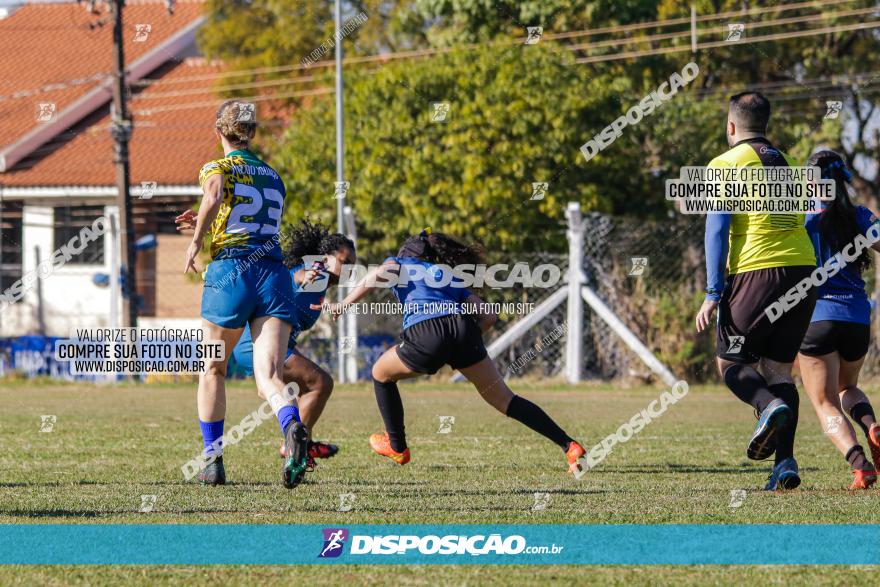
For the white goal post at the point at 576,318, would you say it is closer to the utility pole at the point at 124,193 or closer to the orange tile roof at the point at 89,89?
the utility pole at the point at 124,193

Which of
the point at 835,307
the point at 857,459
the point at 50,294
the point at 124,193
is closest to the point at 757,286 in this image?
the point at 835,307

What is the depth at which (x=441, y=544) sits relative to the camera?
535 centimetres

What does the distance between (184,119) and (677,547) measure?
27774 millimetres

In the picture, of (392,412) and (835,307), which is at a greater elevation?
(835,307)

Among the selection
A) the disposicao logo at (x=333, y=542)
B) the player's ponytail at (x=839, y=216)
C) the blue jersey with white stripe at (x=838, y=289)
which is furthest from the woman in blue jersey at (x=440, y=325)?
the disposicao logo at (x=333, y=542)

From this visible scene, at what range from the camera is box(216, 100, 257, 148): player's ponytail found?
7598 millimetres

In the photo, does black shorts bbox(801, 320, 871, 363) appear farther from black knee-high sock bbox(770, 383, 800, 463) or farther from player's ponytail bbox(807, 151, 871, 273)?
black knee-high sock bbox(770, 383, 800, 463)

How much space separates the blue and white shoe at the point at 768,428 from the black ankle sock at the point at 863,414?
1.54 metres

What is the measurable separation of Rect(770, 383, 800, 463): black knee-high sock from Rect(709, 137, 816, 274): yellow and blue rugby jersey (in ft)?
2.24

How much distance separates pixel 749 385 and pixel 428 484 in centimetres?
204

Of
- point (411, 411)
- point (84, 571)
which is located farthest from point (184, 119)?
point (84, 571)

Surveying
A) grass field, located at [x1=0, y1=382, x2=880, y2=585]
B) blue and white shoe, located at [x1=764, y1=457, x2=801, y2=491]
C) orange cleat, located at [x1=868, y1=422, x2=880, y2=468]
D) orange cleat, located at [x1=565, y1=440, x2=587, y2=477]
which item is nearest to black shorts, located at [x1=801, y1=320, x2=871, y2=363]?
orange cleat, located at [x1=868, y1=422, x2=880, y2=468]

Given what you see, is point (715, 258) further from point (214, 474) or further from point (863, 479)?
point (214, 474)

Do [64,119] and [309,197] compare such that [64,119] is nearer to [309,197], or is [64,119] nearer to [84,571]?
[309,197]
